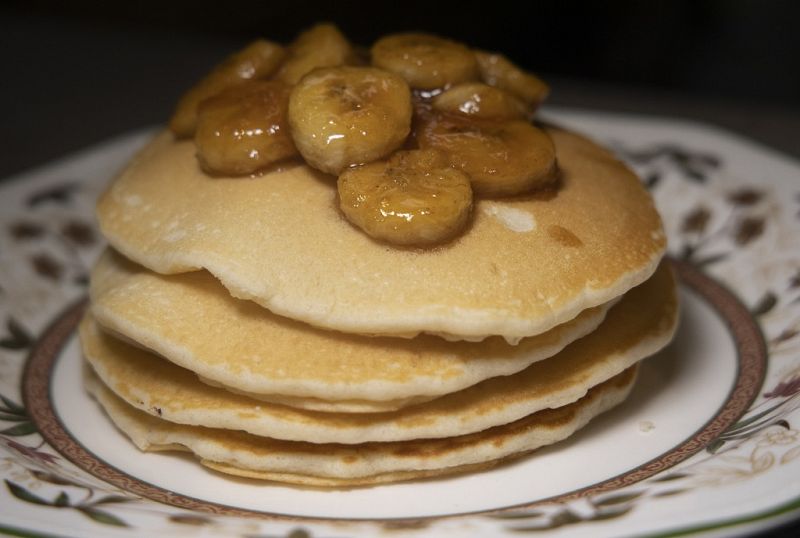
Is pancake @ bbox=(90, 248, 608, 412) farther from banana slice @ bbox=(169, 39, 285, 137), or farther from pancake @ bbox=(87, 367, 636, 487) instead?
banana slice @ bbox=(169, 39, 285, 137)

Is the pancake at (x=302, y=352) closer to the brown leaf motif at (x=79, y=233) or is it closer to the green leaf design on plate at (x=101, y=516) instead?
the green leaf design on plate at (x=101, y=516)

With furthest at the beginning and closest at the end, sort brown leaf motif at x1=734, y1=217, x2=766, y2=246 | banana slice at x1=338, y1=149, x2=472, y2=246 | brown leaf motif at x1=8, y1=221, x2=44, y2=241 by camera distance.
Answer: brown leaf motif at x1=8, y1=221, x2=44, y2=241
brown leaf motif at x1=734, y1=217, x2=766, y2=246
banana slice at x1=338, y1=149, x2=472, y2=246

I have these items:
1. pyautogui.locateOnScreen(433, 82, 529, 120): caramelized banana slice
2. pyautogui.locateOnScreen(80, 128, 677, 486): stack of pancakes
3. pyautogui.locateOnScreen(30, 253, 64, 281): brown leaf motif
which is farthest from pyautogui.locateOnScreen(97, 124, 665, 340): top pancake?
pyautogui.locateOnScreen(30, 253, 64, 281): brown leaf motif

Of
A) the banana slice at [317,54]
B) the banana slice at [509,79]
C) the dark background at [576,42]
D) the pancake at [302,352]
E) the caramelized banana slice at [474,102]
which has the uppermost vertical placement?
the banana slice at [317,54]

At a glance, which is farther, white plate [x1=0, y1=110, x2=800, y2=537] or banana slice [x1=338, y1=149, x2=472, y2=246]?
banana slice [x1=338, y1=149, x2=472, y2=246]

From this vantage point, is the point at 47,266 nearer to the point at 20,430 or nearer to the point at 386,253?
the point at 20,430

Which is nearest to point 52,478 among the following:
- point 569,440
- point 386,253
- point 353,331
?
point 353,331

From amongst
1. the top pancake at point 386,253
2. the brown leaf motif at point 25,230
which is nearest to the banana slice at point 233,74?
the top pancake at point 386,253

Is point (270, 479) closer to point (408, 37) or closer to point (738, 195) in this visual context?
point (408, 37)
